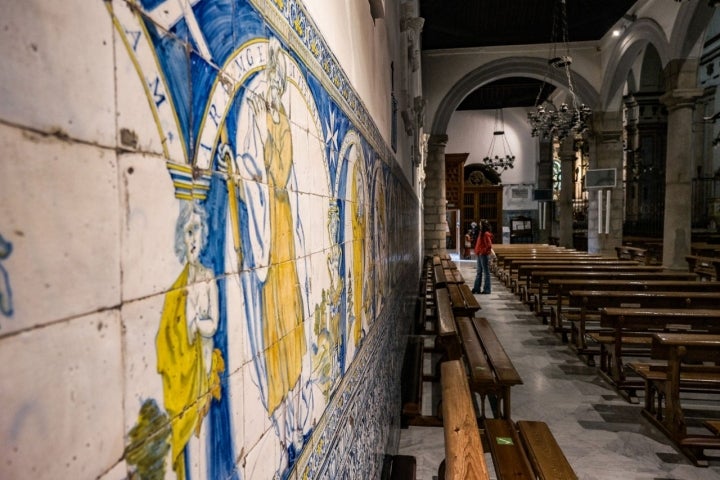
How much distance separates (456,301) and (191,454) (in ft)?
14.5

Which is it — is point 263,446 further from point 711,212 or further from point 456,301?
point 711,212

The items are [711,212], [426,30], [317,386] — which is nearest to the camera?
[317,386]

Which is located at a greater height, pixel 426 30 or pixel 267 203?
pixel 426 30

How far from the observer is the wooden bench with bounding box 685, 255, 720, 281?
25.6 ft

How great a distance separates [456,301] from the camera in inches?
190

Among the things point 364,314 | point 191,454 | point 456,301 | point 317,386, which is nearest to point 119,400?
point 191,454

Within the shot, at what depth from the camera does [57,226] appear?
1.34ft

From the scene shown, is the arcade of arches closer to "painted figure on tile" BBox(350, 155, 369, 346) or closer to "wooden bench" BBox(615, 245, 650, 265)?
"wooden bench" BBox(615, 245, 650, 265)

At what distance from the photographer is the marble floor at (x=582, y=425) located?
304cm

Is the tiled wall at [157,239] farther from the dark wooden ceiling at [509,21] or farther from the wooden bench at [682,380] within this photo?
the dark wooden ceiling at [509,21]

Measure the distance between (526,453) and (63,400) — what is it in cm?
244

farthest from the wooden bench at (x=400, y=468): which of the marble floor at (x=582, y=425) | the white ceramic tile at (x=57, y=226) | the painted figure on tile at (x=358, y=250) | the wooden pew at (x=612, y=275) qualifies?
the wooden pew at (x=612, y=275)

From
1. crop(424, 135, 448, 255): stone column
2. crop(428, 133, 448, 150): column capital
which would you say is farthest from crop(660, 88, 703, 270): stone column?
crop(424, 135, 448, 255): stone column

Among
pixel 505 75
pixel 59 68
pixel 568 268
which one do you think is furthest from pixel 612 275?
pixel 505 75
